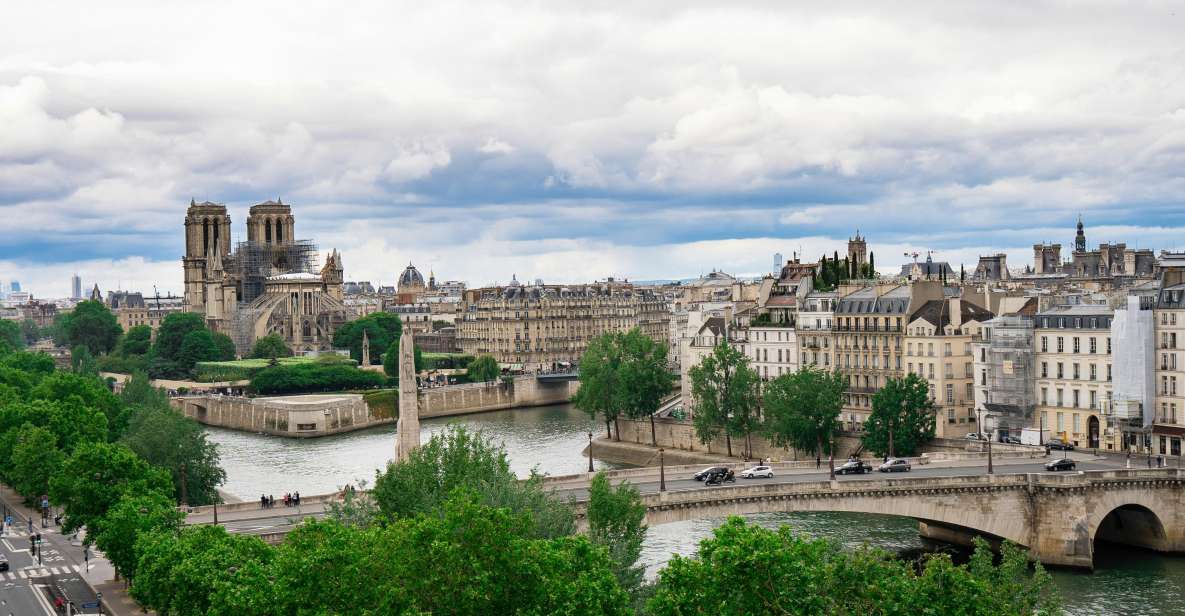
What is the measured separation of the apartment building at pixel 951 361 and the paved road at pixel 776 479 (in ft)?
39.0

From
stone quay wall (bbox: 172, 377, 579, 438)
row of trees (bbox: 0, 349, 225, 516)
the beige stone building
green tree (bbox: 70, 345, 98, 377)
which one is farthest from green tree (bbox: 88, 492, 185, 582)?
the beige stone building

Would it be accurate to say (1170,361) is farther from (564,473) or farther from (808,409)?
(564,473)

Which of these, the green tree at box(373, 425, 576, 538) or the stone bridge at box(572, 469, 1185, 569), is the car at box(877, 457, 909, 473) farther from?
the green tree at box(373, 425, 576, 538)

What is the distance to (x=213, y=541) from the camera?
139 feet

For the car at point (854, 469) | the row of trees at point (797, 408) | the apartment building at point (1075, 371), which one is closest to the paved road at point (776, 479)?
the car at point (854, 469)

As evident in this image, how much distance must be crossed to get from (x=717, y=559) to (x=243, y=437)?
9366 cm

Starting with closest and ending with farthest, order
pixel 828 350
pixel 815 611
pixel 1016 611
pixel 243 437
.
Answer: pixel 815 611, pixel 1016 611, pixel 828 350, pixel 243 437

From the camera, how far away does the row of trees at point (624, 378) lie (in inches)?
3686

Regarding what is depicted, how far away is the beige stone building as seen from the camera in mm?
165875

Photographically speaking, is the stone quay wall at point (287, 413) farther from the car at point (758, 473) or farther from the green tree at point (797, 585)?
the green tree at point (797, 585)

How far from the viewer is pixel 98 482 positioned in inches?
2158

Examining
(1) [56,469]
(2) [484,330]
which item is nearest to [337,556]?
(1) [56,469]

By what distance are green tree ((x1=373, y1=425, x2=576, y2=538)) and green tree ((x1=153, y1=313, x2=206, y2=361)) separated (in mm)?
128414

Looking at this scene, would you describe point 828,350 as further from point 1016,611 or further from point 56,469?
point 1016,611
